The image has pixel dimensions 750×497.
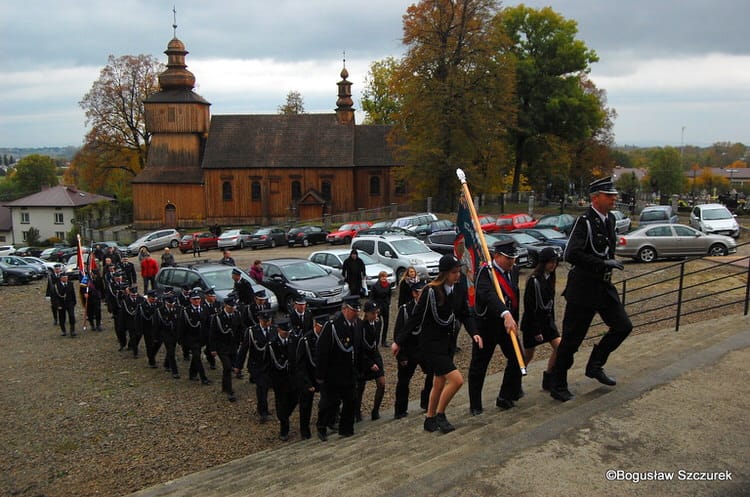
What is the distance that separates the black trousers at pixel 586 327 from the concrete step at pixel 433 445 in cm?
51

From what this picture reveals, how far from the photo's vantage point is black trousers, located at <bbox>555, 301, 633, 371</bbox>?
6504mm

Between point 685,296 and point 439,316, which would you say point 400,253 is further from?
point 439,316

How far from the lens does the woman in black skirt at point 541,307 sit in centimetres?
736

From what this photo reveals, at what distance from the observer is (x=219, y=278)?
1689 cm

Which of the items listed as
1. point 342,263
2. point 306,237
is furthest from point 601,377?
point 306,237

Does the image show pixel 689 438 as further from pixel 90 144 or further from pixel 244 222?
pixel 90 144

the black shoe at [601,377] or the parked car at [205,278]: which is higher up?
the black shoe at [601,377]

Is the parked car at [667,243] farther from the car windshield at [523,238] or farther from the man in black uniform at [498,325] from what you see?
the man in black uniform at [498,325]

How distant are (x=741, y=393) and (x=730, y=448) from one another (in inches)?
61.3

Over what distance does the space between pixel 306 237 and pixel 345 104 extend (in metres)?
26.4

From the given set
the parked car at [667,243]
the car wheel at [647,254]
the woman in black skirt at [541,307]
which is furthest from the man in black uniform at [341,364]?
the car wheel at [647,254]

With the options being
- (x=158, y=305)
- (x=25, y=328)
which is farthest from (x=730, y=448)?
(x=25, y=328)

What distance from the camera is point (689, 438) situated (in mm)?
5684

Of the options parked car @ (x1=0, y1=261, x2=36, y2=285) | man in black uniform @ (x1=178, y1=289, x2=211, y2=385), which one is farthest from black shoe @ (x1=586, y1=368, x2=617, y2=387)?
parked car @ (x1=0, y1=261, x2=36, y2=285)
